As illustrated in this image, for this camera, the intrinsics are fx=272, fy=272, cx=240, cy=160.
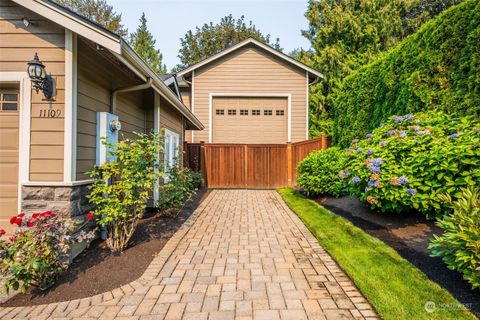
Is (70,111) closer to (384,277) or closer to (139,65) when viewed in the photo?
(139,65)

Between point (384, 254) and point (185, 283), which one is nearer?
point (185, 283)

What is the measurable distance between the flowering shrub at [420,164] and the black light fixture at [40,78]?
4871 millimetres

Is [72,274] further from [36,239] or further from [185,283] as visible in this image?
[185,283]

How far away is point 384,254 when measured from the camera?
3.56 meters

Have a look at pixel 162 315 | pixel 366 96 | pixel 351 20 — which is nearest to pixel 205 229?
pixel 162 315

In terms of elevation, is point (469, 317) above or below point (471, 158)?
below

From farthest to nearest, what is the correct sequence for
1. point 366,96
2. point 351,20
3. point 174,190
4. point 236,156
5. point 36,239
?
point 351,20
point 236,156
point 366,96
point 174,190
point 36,239

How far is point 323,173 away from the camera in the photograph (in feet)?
24.6

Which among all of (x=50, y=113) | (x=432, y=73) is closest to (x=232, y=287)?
(x=50, y=113)

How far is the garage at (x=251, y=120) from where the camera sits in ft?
40.8

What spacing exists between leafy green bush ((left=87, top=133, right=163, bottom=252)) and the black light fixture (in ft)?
3.11

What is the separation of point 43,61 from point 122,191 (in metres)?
1.98

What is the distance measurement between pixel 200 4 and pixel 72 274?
892cm

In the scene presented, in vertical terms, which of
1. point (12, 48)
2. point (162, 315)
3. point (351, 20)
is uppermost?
point (351, 20)
